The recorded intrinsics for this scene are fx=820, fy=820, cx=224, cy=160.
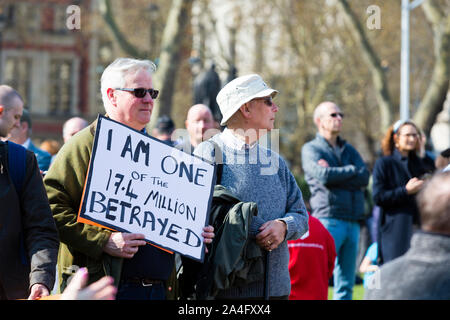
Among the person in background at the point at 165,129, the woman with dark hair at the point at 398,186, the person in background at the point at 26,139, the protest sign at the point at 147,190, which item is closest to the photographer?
the protest sign at the point at 147,190

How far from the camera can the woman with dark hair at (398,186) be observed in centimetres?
766

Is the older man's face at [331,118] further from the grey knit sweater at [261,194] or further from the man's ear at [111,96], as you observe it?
the man's ear at [111,96]

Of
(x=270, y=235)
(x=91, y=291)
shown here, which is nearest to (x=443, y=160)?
(x=270, y=235)

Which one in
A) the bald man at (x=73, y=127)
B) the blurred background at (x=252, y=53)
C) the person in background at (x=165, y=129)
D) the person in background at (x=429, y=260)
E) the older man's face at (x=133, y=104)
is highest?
the blurred background at (x=252, y=53)

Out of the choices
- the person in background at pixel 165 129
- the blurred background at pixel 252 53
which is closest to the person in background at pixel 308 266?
the person in background at pixel 165 129

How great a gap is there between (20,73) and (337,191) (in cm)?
3883

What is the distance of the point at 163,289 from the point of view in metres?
4.18

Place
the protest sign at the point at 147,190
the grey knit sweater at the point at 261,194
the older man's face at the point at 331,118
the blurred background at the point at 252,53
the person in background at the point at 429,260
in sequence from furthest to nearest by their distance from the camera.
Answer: the blurred background at the point at 252,53
the older man's face at the point at 331,118
the grey knit sweater at the point at 261,194
the protest sign at the point at 147,190
the person in background at the point at 429,260

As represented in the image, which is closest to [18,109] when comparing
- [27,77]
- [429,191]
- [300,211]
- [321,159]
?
[300,211]

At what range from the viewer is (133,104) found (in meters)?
4.35

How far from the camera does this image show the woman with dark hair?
7.66 metres

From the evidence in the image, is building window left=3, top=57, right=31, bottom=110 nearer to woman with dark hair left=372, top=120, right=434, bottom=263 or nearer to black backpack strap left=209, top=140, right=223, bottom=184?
woman with dark hair left=372, top=120, right=434, bottom=263

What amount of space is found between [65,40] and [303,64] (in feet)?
62.2

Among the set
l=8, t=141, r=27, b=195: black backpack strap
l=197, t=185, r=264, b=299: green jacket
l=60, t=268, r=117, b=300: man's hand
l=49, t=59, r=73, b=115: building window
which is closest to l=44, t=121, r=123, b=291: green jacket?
l=8, t=141, r=27, b=195: black backpack strap
